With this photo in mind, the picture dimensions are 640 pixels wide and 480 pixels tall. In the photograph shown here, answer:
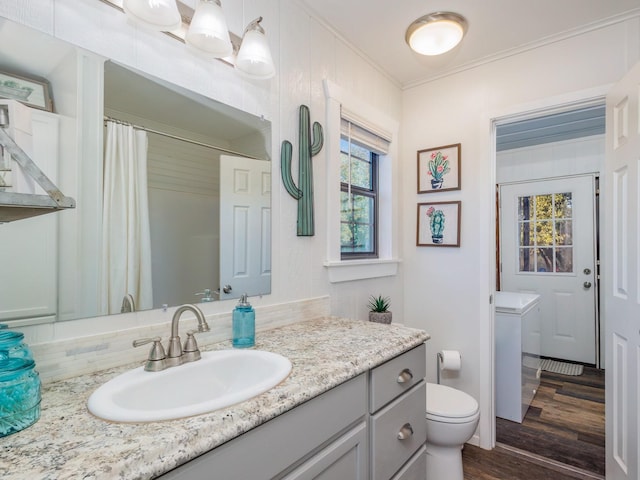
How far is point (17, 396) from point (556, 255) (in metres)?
4.38

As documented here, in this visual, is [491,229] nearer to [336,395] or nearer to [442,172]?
[442,172]

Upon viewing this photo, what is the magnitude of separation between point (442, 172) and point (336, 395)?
1857 millimetres

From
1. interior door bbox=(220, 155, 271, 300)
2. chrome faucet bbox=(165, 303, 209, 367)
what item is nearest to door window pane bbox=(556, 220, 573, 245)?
interior door bbox=(220, 155, 271, 300)

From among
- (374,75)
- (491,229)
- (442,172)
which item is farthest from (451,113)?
(491,229)

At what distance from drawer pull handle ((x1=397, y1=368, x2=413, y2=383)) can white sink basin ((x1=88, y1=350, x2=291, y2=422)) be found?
0.50 m

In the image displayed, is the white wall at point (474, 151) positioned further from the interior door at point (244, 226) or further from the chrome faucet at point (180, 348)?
the chrome faucet at point (180, 348)

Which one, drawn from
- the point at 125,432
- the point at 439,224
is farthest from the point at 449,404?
the point at 125,432

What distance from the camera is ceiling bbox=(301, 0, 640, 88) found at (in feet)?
5.77

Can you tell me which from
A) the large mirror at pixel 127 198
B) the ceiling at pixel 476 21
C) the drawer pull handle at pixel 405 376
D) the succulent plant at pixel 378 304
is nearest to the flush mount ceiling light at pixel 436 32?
the ceiling at pixel 476 21

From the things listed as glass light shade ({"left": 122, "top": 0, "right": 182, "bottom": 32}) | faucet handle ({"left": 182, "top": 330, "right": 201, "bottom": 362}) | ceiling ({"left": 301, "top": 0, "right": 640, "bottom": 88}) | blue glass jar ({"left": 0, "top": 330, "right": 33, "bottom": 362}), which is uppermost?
ceiling ({"left": 301, "top": 0, "right": 640, "bottom": 88})

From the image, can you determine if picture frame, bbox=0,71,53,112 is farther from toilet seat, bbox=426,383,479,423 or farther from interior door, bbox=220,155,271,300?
toilet seat, bbox=426,383,479,423

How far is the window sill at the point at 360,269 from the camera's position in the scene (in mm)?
1937

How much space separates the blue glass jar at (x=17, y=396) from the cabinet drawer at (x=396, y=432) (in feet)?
3.04

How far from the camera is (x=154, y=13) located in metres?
1.10
